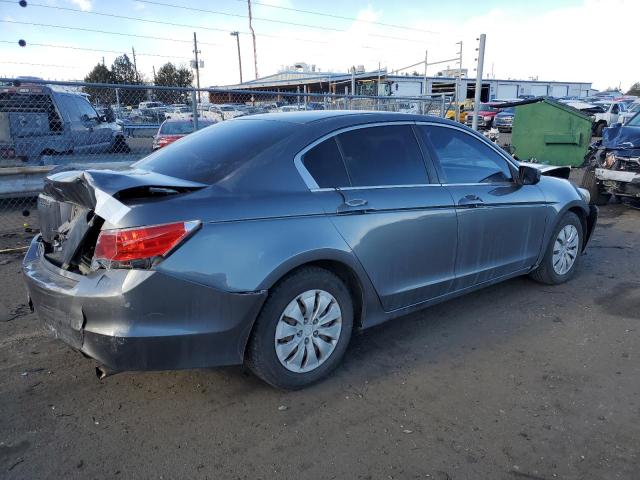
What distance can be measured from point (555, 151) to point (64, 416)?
1088cm

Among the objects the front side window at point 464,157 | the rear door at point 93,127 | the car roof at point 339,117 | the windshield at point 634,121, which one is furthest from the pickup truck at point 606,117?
the car roof at point 339,117

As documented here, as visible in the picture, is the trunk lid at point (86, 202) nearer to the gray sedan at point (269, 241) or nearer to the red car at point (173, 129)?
the gray sedan at point (269, 241)

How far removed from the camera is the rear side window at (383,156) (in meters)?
3.34

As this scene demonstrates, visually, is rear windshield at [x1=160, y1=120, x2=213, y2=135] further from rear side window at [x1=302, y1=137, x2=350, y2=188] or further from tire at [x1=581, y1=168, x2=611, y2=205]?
rear side window at [x1=302, y1=137, x2=350, y2=188]

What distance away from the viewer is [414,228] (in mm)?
3471

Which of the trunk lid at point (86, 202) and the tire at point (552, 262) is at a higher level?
the trunk lid at point (86, 202)

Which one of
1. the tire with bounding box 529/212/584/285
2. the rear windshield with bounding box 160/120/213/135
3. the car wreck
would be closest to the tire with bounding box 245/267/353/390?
the tire with bounding box 529/212/584/285

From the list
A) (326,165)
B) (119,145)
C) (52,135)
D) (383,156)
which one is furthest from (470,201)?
(52,135)

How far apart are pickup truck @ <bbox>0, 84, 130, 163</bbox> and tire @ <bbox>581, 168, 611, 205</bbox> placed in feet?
27.0

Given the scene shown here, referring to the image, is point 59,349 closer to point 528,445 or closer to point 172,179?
point 172,179

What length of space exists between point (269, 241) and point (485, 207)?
2.00 meters

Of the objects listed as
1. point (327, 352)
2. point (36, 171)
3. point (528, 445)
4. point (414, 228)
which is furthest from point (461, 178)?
point (36, 171)

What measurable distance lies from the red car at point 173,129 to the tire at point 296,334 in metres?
8.36

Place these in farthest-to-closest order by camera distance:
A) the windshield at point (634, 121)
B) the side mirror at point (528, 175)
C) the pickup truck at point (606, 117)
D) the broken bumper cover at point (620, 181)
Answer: the pickup truck at point (606, 117) < the windshield at point (634, 121) < the broken bumper cover at point (620, 181) < the side mirror at point (528, 175)
